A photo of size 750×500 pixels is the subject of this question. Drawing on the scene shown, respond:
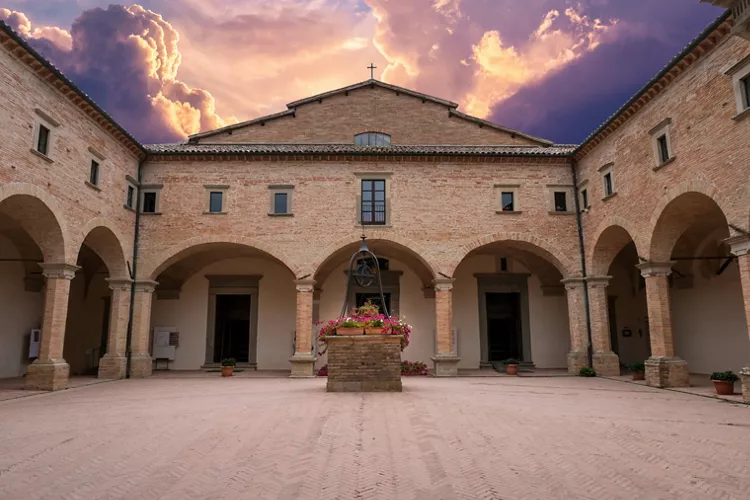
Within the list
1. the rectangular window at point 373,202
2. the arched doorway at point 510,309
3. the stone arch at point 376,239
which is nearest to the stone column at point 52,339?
the stone arch at point 376,239

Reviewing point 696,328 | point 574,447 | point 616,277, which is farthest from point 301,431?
point 616,277

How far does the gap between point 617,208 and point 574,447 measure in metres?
10.5

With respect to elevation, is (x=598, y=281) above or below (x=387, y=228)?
below

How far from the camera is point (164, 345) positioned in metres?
19.2

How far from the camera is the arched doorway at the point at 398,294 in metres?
19.3

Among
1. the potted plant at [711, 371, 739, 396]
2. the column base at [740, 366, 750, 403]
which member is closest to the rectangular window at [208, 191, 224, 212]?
the potted plant at [711, 371, 739, 396]

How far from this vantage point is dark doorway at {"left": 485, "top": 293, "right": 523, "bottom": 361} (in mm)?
20078

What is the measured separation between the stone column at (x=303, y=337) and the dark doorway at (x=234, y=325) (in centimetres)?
468

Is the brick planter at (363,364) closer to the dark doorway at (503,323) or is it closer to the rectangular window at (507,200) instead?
the rectangular window at (507,200)

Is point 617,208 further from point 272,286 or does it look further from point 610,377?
point 272,286

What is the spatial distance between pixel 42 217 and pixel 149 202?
4.69 metres

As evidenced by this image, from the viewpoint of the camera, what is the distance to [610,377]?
15.7m

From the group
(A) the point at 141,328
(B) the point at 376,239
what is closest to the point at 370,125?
(B) the point at 376,239

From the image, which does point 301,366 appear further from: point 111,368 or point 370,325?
point 370,325
